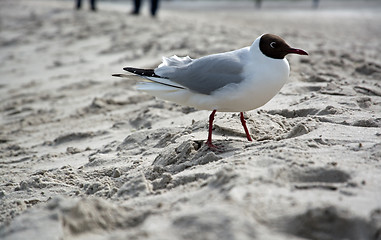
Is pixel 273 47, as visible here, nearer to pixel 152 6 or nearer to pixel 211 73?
pixel 211 73

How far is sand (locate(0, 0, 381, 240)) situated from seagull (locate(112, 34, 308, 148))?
0.30 m

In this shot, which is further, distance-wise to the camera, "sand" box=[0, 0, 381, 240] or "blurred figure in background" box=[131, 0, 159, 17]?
"blurred figure in background" box=[131, 0, 159, 17]

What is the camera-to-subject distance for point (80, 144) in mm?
4723

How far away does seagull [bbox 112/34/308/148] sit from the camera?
10.9ft

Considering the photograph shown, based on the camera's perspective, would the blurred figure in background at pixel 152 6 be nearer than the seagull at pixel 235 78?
No

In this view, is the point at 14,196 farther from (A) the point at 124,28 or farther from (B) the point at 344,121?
(A) the point at 124,28

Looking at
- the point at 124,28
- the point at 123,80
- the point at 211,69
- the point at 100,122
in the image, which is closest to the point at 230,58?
the point at 211,69

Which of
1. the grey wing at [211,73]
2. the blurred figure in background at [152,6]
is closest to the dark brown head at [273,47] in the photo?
the grey wing at [211,73]

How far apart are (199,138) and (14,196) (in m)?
1.38

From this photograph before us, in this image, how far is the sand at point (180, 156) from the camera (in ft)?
6.79

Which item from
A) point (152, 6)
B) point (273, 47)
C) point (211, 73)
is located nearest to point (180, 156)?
point (211, 73)

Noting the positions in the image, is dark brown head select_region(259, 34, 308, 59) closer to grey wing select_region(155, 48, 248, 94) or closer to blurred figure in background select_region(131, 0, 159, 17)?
grey wing select_region(155, 48, 248, 94)

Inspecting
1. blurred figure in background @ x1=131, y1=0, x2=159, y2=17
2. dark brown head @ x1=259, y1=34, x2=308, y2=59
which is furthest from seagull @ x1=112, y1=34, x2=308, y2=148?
blurred figure in background @ x1=131, y1=0, x2=159, y2=17

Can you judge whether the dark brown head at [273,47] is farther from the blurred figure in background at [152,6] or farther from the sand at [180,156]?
the blurred figure in background at [152,6]
